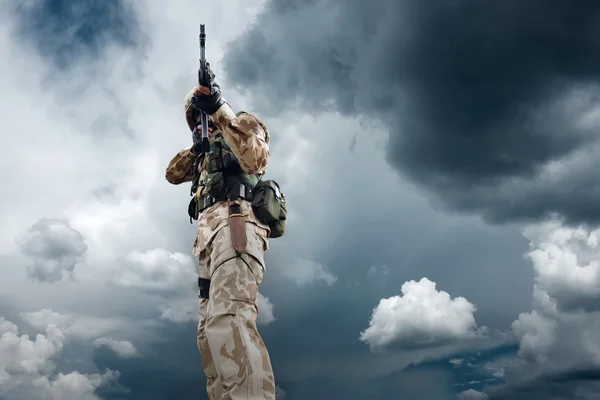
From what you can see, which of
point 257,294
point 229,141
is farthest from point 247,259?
point 229,141

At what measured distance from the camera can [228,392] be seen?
5.13 m

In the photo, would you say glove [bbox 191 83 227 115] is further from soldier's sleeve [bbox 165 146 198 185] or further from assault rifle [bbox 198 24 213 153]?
soldier's sleeve [bbox 165 146 198 185]

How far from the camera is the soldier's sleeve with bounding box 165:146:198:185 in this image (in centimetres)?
751

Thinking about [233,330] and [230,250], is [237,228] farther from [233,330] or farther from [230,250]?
[233,330]

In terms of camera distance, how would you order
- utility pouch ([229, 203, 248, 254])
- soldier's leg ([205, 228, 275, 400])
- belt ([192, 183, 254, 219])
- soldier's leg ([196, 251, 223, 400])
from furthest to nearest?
belt ([192, 183, 254, 219])
soldier's leg ([196, 251, 223, 400])
utility pouch ([229, 203, 248, 254])
soldier's leg ([205, 228, 275, 400])

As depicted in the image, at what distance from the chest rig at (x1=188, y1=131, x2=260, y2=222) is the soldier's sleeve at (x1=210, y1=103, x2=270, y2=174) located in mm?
346

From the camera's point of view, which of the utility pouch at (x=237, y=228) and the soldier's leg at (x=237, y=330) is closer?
the soldier's leg at (x=237, y=330)

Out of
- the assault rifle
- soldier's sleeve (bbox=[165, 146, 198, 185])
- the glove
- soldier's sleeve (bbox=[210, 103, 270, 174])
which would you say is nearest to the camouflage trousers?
soldier's sleeve (bbox=[210, 103, 270, 174])

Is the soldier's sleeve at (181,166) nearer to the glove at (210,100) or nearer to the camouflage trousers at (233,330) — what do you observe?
the glove at (210,100)

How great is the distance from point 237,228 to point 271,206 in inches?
26.0

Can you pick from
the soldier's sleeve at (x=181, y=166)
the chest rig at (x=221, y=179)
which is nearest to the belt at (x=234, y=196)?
the chest rig at (x=221, y=179)

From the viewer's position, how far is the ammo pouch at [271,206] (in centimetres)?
631

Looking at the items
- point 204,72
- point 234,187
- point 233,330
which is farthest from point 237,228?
point 204,72

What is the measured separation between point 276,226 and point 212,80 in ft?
6.47
